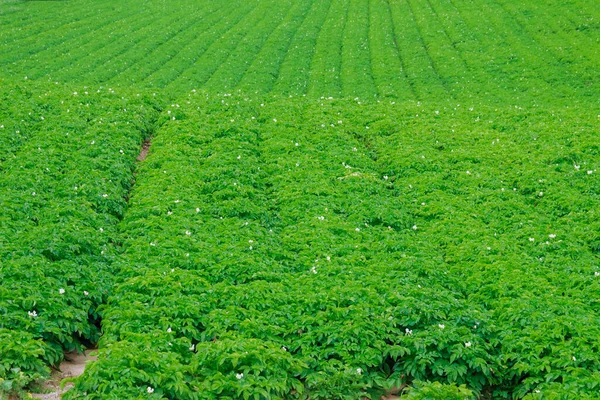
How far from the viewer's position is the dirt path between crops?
8953 mm

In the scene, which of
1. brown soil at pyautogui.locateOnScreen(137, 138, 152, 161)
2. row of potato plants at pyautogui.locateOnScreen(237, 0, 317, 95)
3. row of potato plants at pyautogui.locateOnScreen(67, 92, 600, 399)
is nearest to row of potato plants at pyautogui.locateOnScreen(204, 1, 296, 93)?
row of potato plants at pyautogui.locateOnScreen(237, 0, 317, 95)

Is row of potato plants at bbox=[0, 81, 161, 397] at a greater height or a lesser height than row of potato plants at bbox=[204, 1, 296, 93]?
greater

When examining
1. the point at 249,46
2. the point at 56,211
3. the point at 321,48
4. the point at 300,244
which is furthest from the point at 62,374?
the point at 321,48

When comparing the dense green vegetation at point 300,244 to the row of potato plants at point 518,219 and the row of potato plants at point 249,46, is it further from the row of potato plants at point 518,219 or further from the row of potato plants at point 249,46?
the row of potato plants at point 249,46

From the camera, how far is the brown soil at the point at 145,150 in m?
18.7

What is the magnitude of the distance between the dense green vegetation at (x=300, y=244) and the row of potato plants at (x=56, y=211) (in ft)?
0.17

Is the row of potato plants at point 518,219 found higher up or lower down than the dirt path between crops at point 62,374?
lower down

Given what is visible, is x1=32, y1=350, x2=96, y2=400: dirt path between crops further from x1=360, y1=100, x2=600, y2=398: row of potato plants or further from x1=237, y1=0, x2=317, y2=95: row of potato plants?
x1=237, y1=0, x2=317, y2=95: row of potato plants

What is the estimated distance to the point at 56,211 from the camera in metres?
13.3

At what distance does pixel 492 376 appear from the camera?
9.76 m

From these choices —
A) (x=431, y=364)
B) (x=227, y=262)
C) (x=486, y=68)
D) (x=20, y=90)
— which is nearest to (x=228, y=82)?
(x=20, y=90)

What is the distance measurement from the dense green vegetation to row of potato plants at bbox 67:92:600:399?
5cm

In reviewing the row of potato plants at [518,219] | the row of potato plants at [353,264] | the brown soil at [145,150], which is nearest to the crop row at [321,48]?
the row of potato plants at [518,219]

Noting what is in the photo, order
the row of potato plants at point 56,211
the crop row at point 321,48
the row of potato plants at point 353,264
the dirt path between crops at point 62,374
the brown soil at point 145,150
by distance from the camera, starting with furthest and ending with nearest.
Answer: the crop row at point 321,48, the brown soil at point 145,150, the row of potato plants at point 56,211, the row of potato plants at point 353,264, the dirt path between crops at point 62,374
